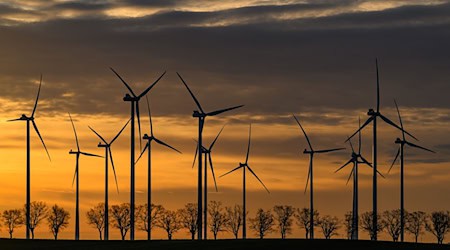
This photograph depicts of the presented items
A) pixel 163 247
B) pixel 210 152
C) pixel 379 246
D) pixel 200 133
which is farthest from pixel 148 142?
pixel 379 246

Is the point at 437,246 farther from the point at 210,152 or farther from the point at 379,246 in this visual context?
the point at 210,152

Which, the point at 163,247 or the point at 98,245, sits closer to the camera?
the point at 163,247

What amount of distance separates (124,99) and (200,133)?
40.2 feet

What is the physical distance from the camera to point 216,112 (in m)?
166

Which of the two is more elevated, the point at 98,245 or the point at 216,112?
the point at 216,112

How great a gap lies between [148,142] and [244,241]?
40.5 meters

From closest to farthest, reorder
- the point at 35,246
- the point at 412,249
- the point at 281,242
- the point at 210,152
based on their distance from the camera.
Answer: the point at 412,249
the point at 281,242
the point at 35,246
the point at 210,152

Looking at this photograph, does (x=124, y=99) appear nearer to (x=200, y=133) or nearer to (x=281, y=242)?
(x=200, y=133)

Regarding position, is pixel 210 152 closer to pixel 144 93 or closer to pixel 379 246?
pixel 144 93

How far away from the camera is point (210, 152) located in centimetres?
19288

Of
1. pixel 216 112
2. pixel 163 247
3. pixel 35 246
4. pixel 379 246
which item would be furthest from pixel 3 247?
pixel 379 246

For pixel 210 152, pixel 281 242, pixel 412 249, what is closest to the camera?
pixel 412 249

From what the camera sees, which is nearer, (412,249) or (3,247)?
(412,249)

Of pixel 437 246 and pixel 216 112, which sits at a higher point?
pixel 216 112
